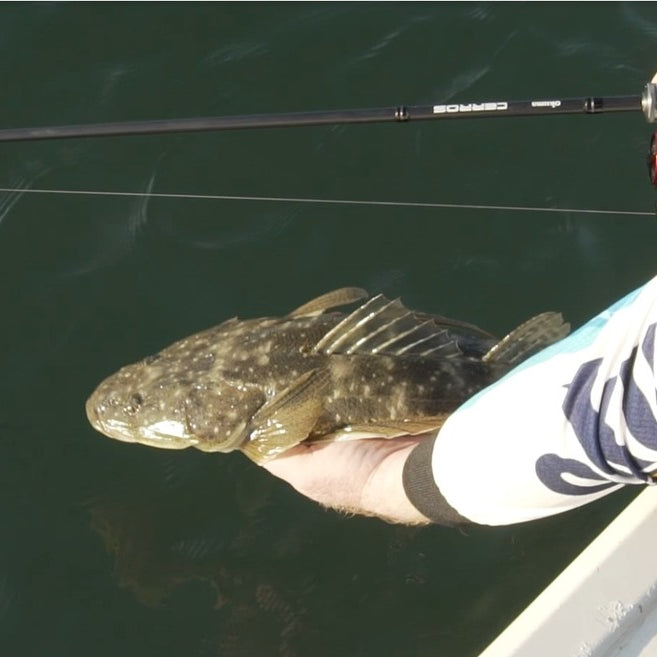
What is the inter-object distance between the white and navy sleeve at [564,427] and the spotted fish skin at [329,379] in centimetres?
177

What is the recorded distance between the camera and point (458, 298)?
702 centimetres

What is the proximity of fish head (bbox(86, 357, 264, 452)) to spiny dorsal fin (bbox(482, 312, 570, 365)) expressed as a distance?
1196 mm

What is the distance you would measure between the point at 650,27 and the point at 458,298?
2.77 meters

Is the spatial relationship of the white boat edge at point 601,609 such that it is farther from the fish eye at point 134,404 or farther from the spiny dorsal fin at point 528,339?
the fish eye at point 134,404

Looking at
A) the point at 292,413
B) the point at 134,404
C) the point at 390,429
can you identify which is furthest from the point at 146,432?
the point at 390,429

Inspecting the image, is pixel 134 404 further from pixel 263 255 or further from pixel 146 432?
pixel 263 255

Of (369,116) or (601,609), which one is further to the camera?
(369,116)

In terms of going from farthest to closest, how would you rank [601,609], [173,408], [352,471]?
[173,408] < [352,471] < [601,609]

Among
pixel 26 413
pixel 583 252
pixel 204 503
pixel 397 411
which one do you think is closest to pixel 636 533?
pixel 397 411

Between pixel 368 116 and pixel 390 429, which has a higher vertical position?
pixel 368 116

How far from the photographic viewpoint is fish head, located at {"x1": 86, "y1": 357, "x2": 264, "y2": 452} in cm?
566

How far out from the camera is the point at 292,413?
5441 millimetres

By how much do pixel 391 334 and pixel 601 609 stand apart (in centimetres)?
196

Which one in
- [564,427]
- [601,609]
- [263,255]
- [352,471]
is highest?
[564,427]
